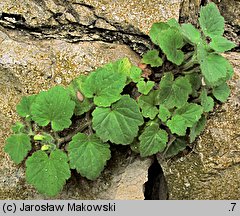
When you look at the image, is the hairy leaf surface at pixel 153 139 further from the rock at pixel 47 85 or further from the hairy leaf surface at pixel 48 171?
the hairy leaf surface at pixel 48 171

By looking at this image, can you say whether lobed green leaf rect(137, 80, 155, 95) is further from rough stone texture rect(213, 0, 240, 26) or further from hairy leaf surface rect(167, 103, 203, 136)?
rough stone texture rect(213, 0, 240, 26)

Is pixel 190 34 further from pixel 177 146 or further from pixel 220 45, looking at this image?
pixel 177 146

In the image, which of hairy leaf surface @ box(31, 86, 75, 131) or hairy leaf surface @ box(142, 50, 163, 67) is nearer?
hairy leaf surface @ box(31, 86, 75, 131)

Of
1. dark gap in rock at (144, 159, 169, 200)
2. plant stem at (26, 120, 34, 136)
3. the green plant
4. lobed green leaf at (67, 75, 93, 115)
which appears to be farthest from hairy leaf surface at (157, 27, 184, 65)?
plant stem at (26, 120, 34, 136)

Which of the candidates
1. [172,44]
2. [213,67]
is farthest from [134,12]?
[213,67]

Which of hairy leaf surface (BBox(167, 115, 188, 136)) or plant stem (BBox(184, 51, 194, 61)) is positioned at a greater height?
plant stem (BBox(184, 51, 194, 61))

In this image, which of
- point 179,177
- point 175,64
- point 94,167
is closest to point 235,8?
point 175,64

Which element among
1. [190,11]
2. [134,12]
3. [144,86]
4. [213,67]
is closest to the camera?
[213,67]
